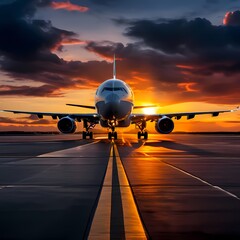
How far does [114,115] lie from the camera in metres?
45.9

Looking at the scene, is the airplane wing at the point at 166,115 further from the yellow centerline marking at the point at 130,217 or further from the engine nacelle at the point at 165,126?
the yellow centerline marking at the point at 130,217

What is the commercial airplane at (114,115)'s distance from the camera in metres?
45.8

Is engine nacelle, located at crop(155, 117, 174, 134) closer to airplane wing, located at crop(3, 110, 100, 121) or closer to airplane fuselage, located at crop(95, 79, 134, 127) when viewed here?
airplane fuselage, located at crop(95, 79, 134, 127)

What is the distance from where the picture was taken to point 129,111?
4816cm

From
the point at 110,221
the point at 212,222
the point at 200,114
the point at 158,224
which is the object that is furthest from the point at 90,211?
the point at 200,114

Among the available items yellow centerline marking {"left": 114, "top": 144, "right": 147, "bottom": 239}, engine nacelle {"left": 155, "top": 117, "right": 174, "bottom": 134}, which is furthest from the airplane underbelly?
yellow centerline marking {"left": 114, "top": 144, "right": 147, "bottom": 239}

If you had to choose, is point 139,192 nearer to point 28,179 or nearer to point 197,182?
point 197,182

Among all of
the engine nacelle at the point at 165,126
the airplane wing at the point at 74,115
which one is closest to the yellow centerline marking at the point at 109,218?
the engine nacelle at the point at 165,126

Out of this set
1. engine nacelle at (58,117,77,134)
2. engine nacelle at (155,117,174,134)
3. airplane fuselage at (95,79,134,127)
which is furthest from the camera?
engine nacelle at (155,117,174,134)

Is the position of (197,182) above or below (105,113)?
below

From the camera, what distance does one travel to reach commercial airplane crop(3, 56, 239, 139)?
45750 millimetres

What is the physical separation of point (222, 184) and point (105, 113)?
1341 inches

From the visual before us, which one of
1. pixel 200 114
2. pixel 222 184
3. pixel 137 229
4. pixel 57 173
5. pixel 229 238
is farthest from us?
pixel 200 114

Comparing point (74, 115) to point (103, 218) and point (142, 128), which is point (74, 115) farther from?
point (103, 218)
